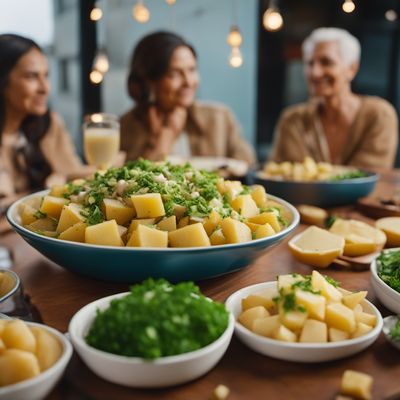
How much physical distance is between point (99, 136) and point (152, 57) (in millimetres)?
1524

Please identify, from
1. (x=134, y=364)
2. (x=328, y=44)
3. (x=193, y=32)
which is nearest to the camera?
(x=134, y=364)

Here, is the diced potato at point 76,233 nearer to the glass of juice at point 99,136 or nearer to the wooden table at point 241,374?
the wooden table at point 241,374

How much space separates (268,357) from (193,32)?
5486 mm

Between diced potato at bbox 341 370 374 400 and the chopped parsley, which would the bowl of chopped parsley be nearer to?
the chopped parsley

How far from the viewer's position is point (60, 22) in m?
5.14

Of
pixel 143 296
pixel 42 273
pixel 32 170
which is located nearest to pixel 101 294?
pixel 42 273

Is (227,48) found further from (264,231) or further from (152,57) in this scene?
(264,231)

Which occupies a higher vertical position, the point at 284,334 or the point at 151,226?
the point at 151,226

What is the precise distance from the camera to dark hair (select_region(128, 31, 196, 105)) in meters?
3.81

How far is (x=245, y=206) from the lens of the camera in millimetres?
1401

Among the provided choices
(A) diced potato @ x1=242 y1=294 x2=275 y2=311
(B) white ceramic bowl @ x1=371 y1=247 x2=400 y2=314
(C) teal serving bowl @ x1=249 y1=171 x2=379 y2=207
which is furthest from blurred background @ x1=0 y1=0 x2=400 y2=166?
(A) diced potato @ x1=242 y1=294 x2=275 y2=311

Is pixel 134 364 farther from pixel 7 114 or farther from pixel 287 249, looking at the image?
pixel 7 114

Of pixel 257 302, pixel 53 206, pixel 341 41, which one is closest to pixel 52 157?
pixel 341 41

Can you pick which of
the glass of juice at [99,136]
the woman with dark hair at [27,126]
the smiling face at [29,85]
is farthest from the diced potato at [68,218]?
the smiling face at [29,85]
